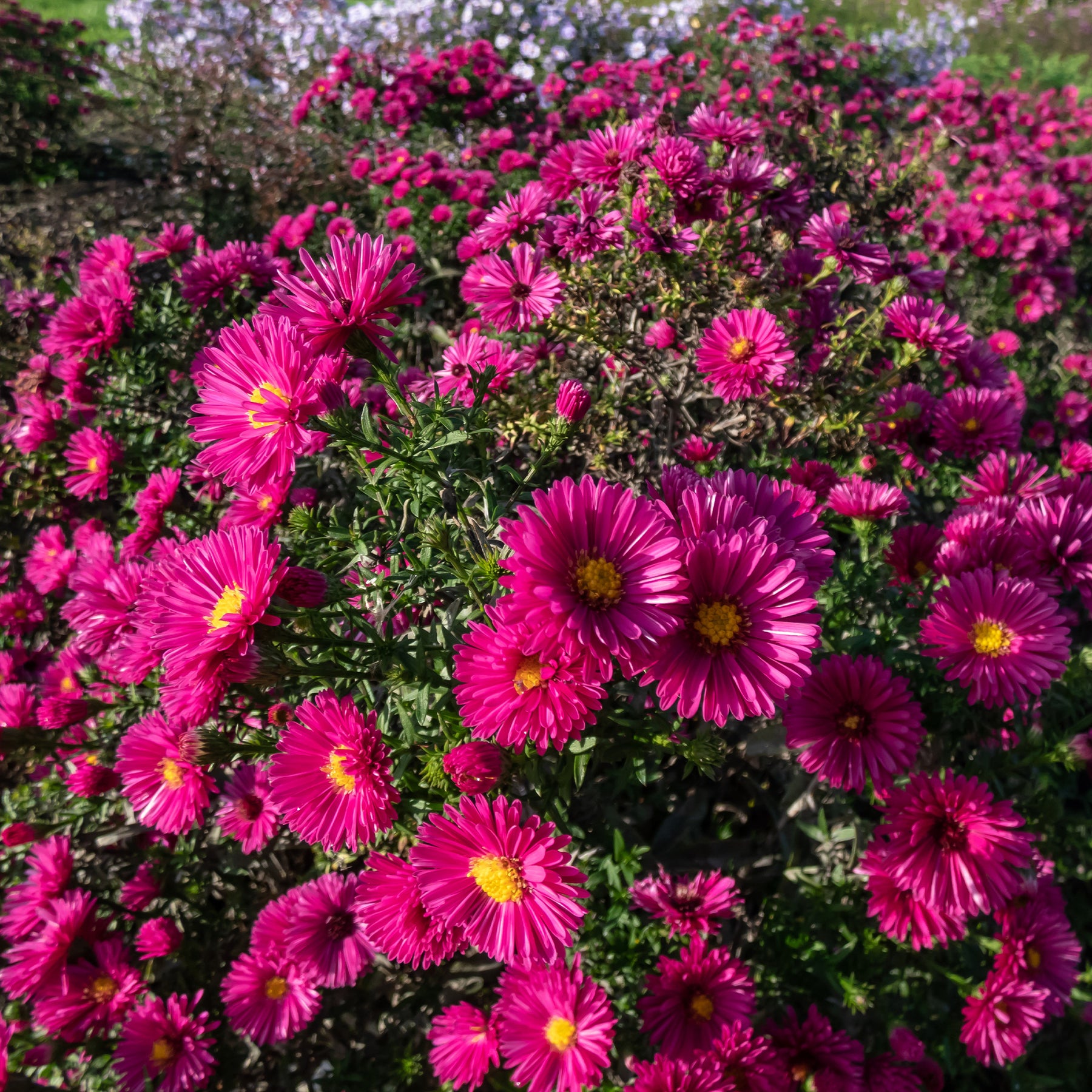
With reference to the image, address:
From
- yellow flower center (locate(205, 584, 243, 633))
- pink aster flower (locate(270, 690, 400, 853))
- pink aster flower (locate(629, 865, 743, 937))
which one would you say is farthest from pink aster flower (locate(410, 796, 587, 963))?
pink aster flower (locate(629, 865, 743, 937))

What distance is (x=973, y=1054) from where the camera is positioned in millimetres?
1657

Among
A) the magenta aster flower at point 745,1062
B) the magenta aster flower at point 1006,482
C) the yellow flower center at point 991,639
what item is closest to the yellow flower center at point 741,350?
the magenta aster flower at point 1006,482

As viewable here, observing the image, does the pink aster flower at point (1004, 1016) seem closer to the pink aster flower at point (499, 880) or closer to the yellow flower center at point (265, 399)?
the pink aster flower at point (499, 880)

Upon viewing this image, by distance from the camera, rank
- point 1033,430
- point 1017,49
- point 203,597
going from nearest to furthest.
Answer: point 203,597 < point 1033,430 < point 1017,49

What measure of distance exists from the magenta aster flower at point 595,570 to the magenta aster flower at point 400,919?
1.91 feet

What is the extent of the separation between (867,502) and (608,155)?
1.27 meters

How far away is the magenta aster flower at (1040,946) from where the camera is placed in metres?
1.67

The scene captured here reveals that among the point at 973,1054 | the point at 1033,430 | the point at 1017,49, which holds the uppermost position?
the point at 1017,49

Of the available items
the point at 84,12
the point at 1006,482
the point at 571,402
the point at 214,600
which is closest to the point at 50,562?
the point at 214,600

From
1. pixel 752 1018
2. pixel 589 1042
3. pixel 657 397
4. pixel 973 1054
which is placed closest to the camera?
pixel 589 1042

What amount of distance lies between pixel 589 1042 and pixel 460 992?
83 cm

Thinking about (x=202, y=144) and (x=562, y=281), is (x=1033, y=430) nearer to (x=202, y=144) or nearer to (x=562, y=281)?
(x=562, y=281)

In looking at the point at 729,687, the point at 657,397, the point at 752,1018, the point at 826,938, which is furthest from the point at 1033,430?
the point at 729,687

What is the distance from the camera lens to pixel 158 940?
192 centimetres
